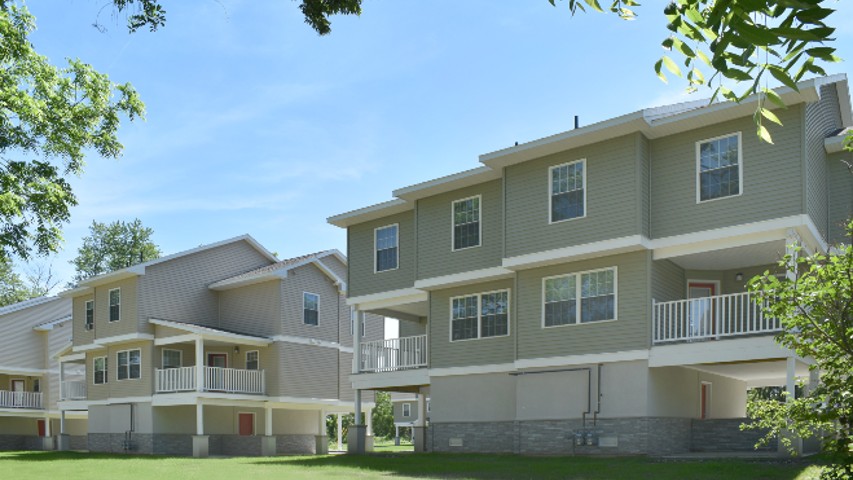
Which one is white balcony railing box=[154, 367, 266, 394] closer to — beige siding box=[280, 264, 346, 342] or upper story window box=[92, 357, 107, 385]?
beige siding box=[280, 264, 346, 342]

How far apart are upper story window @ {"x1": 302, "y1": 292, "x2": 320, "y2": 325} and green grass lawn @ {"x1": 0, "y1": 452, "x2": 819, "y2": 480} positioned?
35.5ft

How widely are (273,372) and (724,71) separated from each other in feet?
106

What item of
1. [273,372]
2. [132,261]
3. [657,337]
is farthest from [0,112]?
[132,261]

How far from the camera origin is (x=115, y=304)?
36.8 meters

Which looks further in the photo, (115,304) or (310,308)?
(310,308)

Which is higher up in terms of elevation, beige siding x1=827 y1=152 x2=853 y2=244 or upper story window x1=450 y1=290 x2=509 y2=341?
beige siding x1=827 y1=152 x2=853 y2=244

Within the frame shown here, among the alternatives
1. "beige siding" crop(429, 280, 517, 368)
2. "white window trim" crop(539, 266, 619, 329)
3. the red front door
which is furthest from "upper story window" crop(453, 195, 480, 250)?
the red front door

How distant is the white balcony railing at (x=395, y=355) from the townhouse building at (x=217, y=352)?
7.83m

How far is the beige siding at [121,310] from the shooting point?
35531 mm

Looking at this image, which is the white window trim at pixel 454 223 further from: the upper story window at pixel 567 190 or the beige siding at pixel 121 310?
the beige siding at pixel 121 310

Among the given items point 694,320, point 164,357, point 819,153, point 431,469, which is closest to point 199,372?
point 164,357

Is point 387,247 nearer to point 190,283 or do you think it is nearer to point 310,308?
point 310,308

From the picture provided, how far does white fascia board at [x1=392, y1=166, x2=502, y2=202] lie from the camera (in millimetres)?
24703

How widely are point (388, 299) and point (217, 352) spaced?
12683mm
